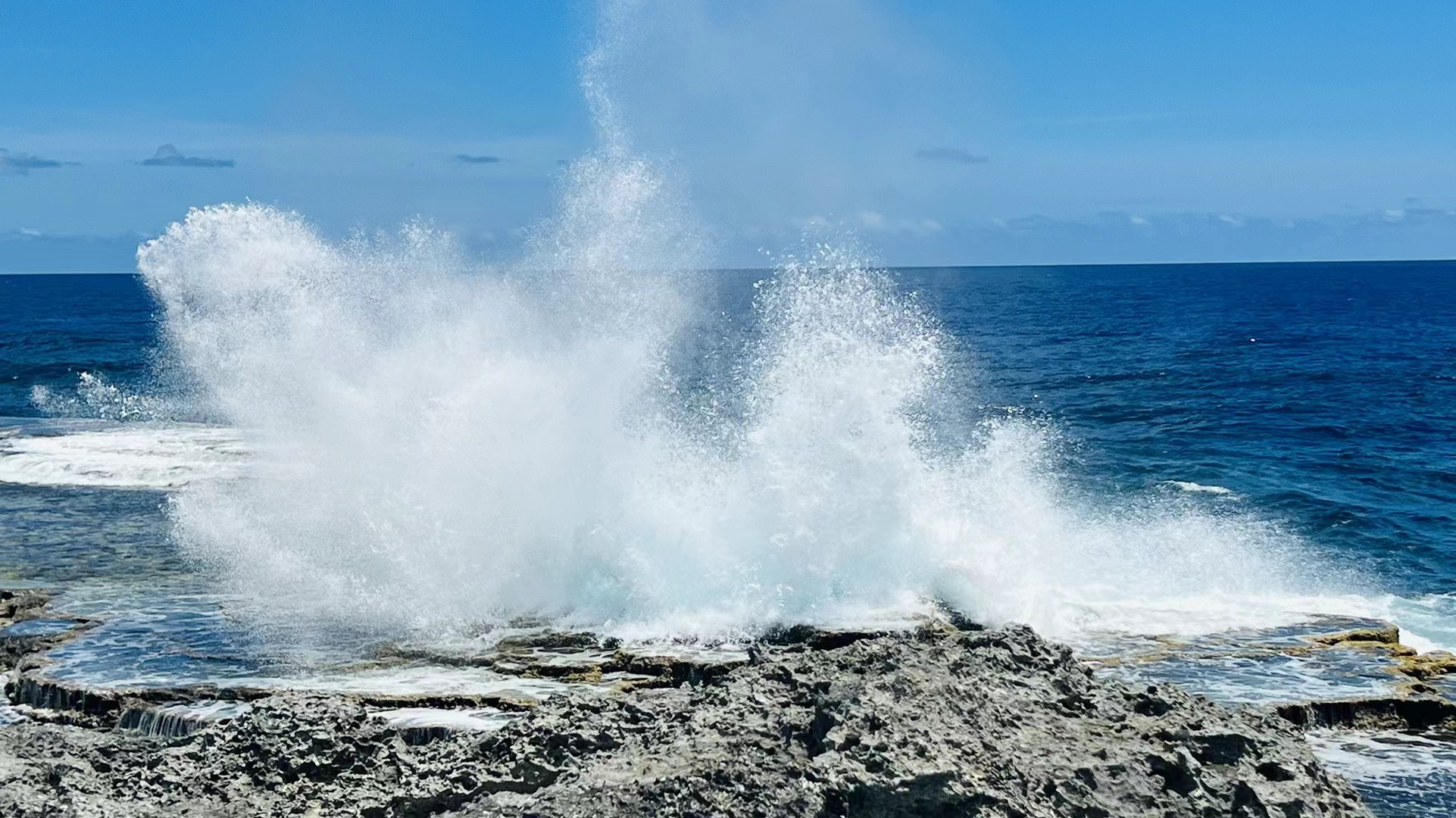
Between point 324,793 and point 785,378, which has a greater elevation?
point 785,378

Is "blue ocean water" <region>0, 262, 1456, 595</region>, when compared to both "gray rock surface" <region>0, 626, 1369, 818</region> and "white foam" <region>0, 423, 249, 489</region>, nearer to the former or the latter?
"white foam" <region>0, 423, 249, 489</region>

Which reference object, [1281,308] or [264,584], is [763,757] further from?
[1281,308]

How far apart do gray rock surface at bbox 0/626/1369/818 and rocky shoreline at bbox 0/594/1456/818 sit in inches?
0.5

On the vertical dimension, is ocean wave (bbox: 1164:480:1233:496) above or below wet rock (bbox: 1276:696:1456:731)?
below

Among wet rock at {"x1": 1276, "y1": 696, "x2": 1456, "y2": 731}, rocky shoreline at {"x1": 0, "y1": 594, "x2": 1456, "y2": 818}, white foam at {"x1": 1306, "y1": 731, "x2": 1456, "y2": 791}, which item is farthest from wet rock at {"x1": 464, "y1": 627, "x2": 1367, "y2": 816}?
wet rock at {"x1": 1276, "y1": 696, "x2": 1456, "y2": 731}

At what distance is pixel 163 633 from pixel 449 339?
8.39 m

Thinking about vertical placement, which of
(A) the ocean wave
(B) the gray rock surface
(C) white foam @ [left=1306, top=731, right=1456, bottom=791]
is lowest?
(A) the ocean wave

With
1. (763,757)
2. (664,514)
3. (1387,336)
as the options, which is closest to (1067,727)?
(763,757)

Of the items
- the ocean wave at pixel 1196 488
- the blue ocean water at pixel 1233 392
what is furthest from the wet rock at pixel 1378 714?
the ocean wave at pixel 1196 488

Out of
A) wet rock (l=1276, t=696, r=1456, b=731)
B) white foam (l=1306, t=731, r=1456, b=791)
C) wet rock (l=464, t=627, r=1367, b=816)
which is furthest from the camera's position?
wet rock (l=1276, t=696, r=1456, b=731)

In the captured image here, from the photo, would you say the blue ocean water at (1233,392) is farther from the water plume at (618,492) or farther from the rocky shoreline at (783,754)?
the rocky shoreline at (783,754)

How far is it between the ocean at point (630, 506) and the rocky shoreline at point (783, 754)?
3.22m

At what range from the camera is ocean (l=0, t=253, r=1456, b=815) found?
15.3 meters

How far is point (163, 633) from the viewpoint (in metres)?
14.8
